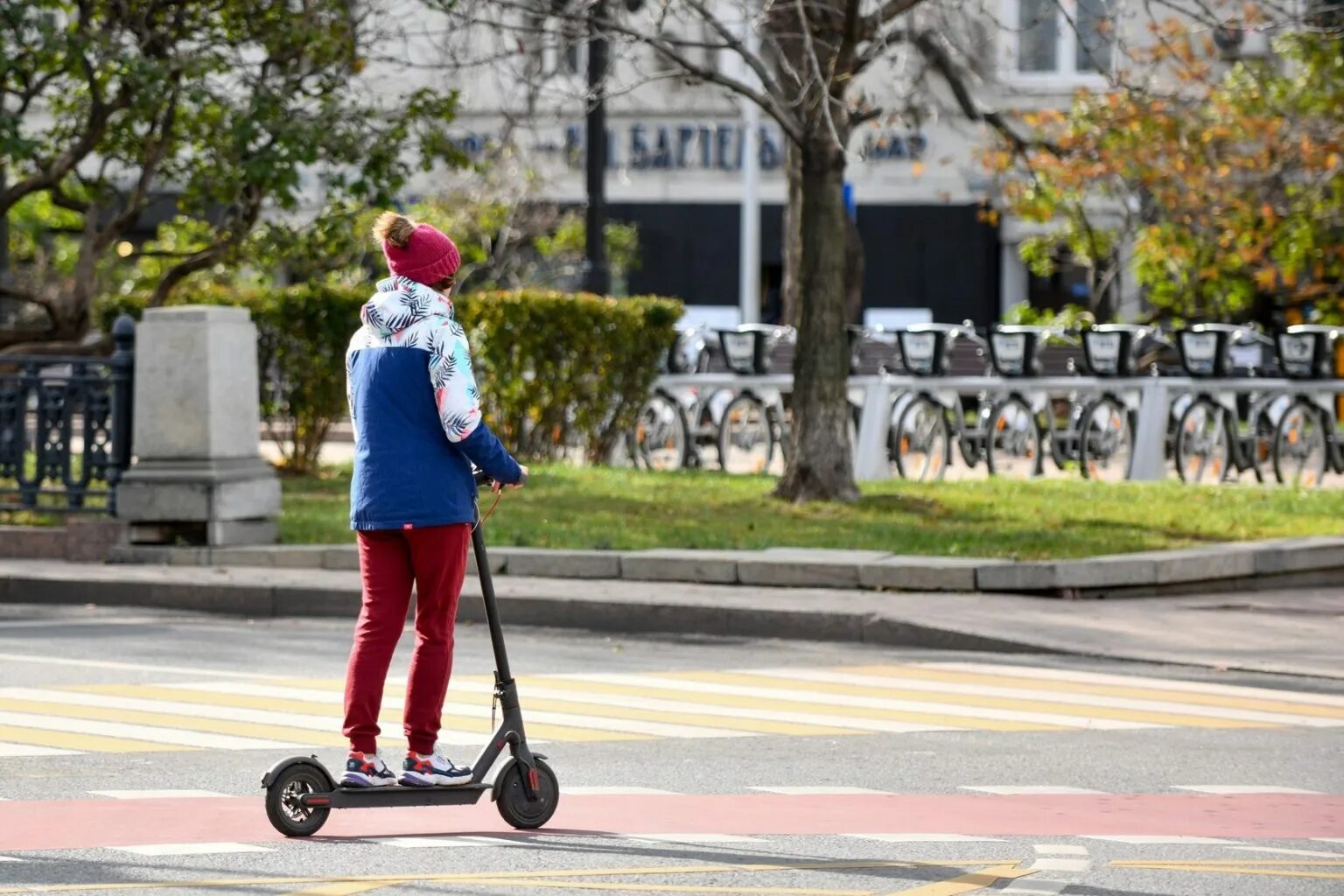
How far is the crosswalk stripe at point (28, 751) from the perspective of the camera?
27.3 feet

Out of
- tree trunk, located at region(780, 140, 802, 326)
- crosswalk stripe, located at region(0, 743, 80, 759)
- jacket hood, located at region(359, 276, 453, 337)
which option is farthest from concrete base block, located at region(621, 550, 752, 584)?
tree trunk, located at region(780, 140, 802, 326)

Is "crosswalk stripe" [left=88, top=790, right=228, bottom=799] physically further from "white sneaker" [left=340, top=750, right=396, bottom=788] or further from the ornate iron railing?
the ornate iron railing

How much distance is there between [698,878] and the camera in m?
6.27

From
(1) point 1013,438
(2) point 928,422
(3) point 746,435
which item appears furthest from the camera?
(3) point 746,435

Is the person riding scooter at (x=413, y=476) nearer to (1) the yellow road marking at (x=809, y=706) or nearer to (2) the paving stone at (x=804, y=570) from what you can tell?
(1) the yellow road marking at (x=809, y=706)

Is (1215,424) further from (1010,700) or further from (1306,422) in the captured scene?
(1010,700)

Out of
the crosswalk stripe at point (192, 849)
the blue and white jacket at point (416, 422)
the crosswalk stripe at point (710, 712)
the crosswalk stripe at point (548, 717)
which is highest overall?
the blue and white jacket at point (416, 422)

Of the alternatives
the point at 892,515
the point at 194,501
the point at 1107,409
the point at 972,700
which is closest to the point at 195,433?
the point at 194,501

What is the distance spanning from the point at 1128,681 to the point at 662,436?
1148 centimetres

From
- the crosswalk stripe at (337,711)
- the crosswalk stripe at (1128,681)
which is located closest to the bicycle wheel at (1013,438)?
the crosswalk stripe at (1128,681)

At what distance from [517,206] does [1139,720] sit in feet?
89.9

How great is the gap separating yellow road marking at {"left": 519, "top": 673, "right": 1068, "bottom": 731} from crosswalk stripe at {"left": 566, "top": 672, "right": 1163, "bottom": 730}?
0.12 feet

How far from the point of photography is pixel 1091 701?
10109 millimetres

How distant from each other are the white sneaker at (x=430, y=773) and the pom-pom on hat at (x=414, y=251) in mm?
1390
